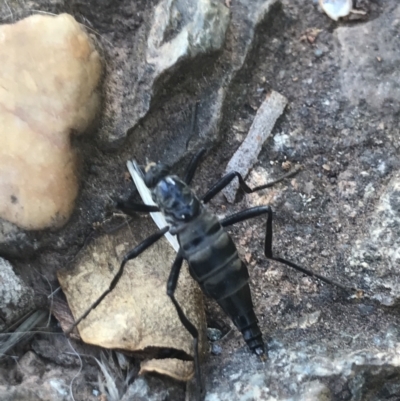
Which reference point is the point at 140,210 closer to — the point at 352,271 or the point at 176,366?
the point at 176,366

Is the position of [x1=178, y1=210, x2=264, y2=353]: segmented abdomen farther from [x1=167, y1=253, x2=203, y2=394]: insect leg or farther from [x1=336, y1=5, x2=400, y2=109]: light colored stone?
[x1=336, y1=5, x2=400, y2=109]: light colored stone

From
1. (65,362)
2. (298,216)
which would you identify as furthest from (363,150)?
(65,362)

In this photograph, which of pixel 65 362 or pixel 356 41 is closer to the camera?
pixel 65 362

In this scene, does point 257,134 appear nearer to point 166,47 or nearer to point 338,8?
point 166,47

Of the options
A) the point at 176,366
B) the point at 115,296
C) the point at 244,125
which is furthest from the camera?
the point at 244,125

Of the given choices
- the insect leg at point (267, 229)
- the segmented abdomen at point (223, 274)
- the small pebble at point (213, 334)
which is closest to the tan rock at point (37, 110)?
the segmented abdomen at point (223, 274)

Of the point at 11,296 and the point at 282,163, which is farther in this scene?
the point at 282,163

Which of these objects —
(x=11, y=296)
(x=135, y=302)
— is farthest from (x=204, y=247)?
(x=11, y=296)
